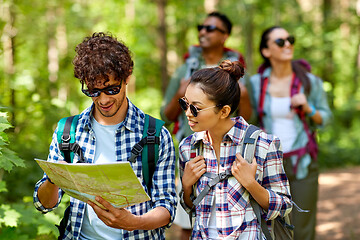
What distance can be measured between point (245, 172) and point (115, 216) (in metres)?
0.78

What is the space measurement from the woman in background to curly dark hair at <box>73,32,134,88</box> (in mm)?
2398

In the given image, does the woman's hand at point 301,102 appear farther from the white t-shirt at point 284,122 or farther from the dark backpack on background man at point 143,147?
the dark backpack on background man at point 143,147

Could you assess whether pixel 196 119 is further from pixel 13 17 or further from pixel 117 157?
pixel 13 17

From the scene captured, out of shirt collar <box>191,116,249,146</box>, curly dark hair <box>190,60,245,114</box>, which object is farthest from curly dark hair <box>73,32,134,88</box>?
shirt collar <box>191,116,249,146</box>

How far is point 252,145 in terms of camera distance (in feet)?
8.15

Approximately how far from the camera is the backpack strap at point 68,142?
2.45 metres

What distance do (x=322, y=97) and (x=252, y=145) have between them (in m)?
2.47

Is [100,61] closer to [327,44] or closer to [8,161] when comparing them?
[8,161]

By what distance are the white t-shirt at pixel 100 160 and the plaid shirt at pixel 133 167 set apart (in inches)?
1.5

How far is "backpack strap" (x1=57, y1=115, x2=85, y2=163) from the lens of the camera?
2445 millimetres

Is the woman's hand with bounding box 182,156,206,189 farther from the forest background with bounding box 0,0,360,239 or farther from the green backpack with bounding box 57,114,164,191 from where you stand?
the forest background with bounding box 0,0,360,239

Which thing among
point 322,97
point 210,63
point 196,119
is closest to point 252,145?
point 196,119

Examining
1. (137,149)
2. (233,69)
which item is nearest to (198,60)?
(233,69)

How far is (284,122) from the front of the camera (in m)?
4.43
